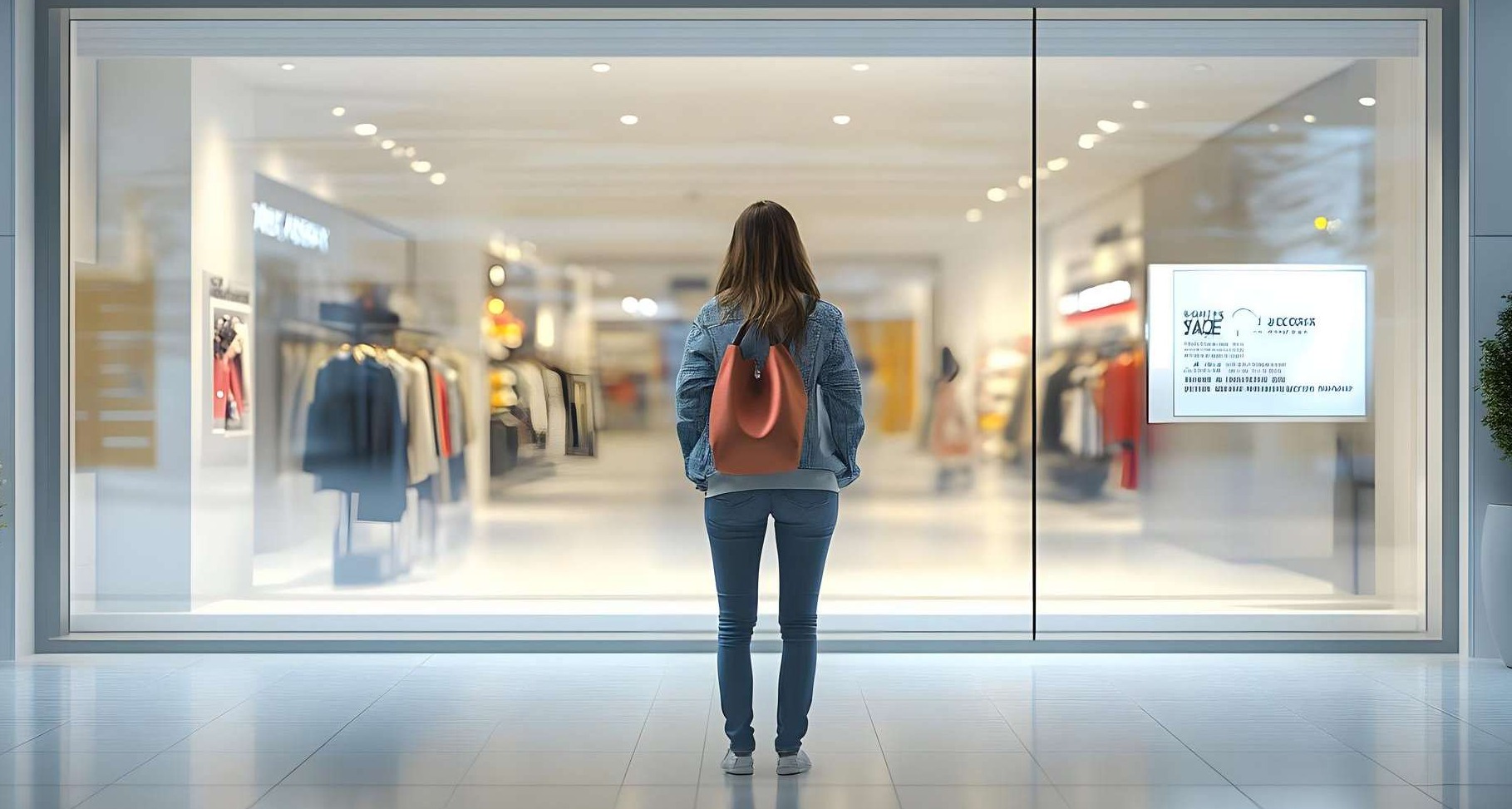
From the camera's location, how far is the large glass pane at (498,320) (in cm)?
492

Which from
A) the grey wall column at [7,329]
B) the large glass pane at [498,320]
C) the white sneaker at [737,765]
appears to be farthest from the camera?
the large glass pane at [498,320]

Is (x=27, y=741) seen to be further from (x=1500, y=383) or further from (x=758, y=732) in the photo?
(x=1500, y=383)

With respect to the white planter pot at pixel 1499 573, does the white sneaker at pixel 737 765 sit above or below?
below

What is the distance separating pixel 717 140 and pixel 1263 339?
2.38 metres

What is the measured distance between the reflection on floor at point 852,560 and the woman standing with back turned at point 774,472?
188cm

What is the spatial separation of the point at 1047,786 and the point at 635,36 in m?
3.23

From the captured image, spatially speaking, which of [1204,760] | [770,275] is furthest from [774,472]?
[1204,760]

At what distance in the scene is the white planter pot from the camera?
4.45 m

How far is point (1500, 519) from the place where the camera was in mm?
4473

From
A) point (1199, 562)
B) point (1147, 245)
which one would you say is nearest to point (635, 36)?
point (1147, 245)

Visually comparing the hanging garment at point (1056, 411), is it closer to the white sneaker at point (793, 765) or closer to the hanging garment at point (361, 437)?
the white sneaker at point (793, 765)

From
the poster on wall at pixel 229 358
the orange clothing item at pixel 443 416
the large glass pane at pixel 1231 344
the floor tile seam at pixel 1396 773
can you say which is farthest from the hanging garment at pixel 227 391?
the floor tile seam at pixel 1396 773

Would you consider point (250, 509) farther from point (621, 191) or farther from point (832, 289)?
point (832, 289)

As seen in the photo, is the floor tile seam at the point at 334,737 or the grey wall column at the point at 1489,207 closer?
the floor tile seam at the point at 334,737
